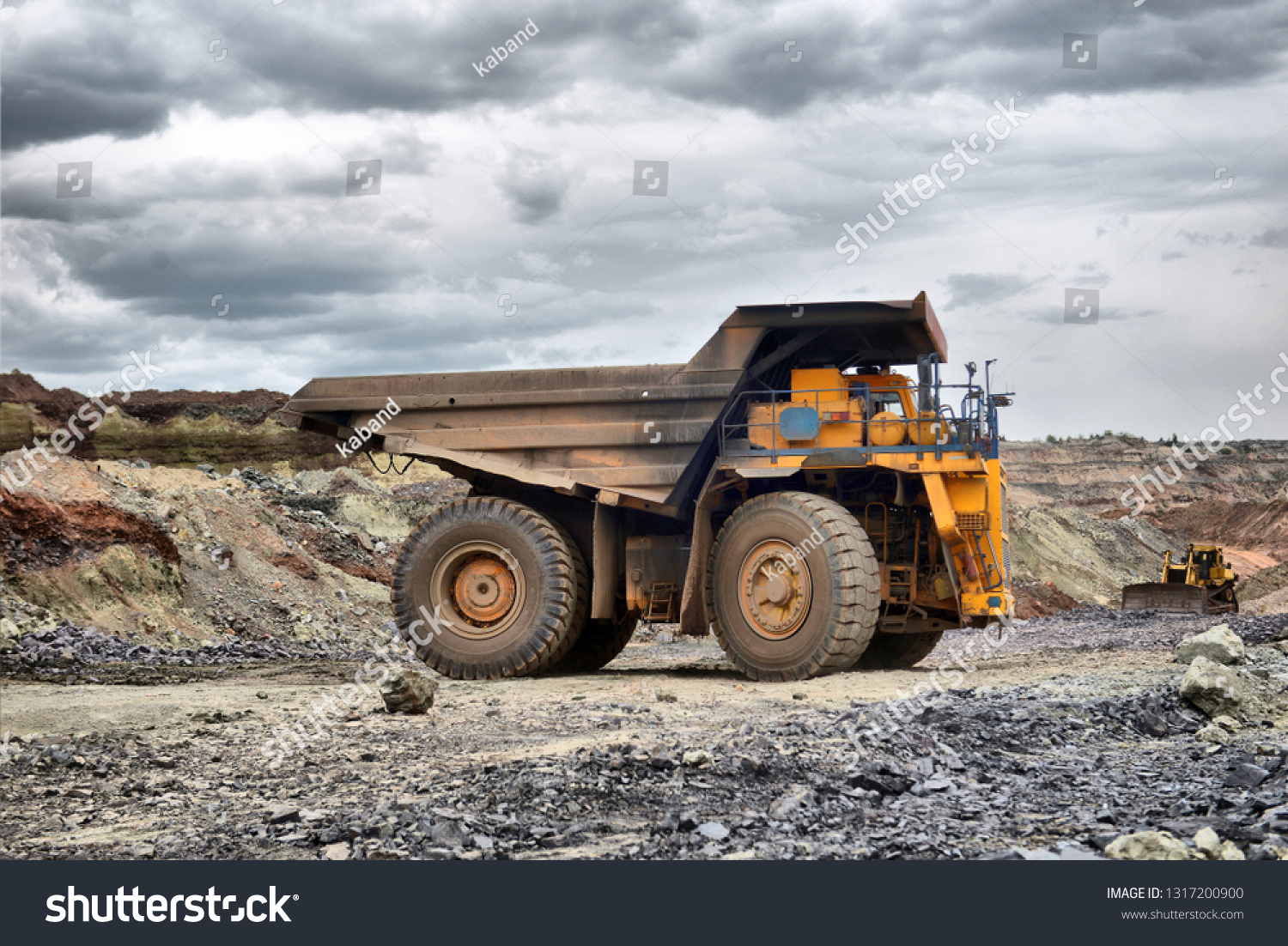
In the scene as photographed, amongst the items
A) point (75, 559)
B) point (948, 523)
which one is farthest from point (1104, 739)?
point (75, 559)

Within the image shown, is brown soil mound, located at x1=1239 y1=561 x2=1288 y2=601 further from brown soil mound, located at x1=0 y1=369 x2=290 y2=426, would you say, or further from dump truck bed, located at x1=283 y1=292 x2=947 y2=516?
brown soil mound, located at x1=0 y1=369 x2=290 y2=426

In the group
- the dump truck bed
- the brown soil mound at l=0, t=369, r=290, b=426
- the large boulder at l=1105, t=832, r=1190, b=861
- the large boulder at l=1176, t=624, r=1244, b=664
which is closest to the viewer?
the large boulder at l=1105, t=832, r=1190, b=861

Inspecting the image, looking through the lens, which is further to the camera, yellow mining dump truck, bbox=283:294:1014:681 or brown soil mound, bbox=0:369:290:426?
brown soil mound, bbox=0:369:290:426

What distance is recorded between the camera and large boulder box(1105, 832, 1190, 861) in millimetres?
5340

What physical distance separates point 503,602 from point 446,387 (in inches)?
92.9

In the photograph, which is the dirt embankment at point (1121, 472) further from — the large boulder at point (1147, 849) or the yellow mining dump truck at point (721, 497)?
the large boulder at point (1147, 849)

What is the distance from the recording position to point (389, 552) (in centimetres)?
2883

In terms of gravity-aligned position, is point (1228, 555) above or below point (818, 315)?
below

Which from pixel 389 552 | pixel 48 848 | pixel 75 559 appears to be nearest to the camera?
pixel 48 848

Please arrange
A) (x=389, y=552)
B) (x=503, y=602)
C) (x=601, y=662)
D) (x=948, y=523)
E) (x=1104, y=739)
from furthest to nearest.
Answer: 1. (x=389, y=552)
2. (x=601, y=662)
3. (x=503, y=602)
4. (x=948, y=523)
5. (x=1104, y=739)

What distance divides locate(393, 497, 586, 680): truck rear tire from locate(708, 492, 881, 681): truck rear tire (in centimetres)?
163

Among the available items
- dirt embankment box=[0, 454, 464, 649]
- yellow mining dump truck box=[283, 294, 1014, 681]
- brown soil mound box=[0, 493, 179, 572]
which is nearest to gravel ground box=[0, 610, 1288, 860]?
yellow mining dump truck box=[283, 294, 1014, 681]

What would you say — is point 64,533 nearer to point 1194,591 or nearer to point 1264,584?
point 1194,591

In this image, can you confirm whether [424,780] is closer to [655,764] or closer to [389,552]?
[655,764]
